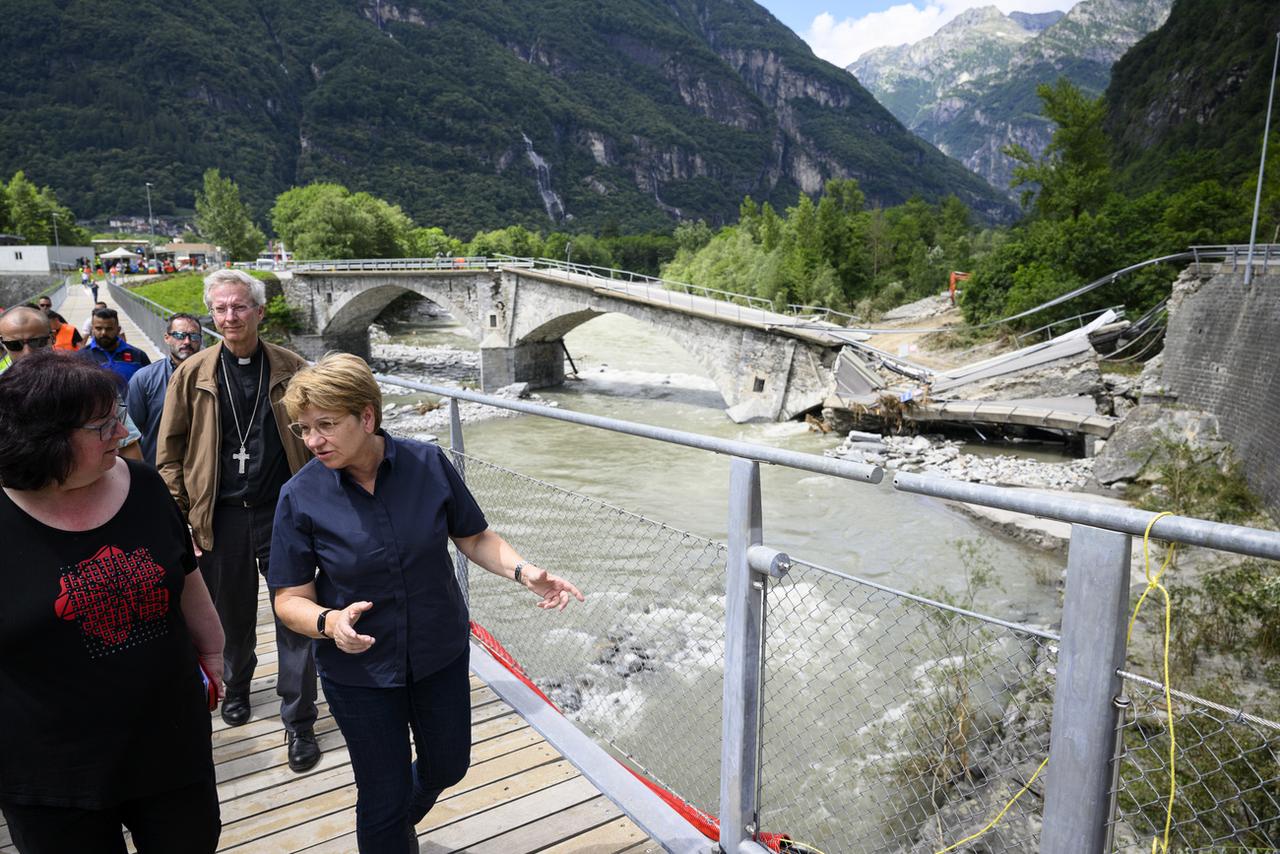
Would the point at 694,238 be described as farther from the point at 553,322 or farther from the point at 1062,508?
the point at 1062,508

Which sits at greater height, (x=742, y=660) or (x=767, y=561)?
(x=767, y=561)

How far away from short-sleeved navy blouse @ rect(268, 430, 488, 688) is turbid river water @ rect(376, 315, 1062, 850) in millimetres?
1125

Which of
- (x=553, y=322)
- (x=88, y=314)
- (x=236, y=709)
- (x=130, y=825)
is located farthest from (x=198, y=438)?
(x=553, y=322)

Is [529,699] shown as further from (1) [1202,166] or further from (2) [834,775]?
(1) [1202,166]

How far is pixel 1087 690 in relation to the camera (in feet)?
5.03

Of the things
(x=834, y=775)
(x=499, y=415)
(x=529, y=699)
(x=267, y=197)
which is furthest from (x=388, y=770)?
(x=267, y=197)

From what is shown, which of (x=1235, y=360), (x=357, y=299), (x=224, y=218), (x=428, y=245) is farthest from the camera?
(x=428, y=245)

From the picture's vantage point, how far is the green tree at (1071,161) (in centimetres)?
2855

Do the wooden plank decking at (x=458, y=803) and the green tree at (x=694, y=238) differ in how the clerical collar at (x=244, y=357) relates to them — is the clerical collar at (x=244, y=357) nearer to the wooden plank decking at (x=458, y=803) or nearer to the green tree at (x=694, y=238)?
the wooden plank decking at (x=458, y=803)

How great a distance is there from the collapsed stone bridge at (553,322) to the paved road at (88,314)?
9297mm

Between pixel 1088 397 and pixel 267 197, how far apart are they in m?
116

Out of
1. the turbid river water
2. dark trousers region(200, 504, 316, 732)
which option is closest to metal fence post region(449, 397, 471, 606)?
Answer: the turbid river water

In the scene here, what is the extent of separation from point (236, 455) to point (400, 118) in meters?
148

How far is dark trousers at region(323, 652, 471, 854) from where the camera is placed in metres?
2.04
